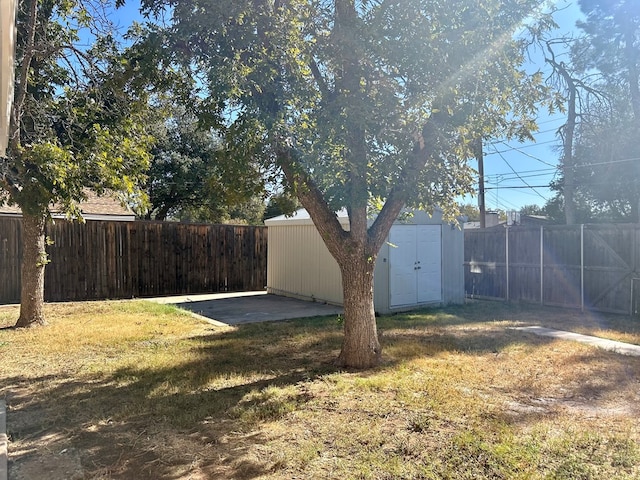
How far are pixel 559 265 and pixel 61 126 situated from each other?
33.7 ft

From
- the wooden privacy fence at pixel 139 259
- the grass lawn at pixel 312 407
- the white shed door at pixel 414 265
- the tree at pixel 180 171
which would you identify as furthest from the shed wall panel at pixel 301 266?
the tree at pixel 180 171

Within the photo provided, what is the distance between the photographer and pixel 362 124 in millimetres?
4238

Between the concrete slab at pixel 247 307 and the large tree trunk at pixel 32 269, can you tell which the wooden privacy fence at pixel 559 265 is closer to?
the concrete slab at pixel 247 307

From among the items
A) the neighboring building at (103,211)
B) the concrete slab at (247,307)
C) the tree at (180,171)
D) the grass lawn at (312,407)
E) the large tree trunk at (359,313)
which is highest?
the tree at (180,171)

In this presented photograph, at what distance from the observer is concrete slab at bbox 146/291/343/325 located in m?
9.47

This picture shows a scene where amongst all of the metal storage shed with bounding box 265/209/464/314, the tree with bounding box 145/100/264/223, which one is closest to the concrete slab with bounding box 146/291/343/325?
the metal storage shed with bounding box 265/209/464/314

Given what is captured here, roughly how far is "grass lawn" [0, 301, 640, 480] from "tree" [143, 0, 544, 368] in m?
1.63

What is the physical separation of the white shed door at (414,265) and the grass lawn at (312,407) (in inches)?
97.5

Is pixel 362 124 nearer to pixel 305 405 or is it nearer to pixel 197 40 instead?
pixel 197 40

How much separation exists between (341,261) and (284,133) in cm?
176

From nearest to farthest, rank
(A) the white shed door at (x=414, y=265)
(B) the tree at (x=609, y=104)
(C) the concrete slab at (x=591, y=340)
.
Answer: (C) the concrete slab at (x=591, y=340), (A) the white shed door at (x=414, y=265), (B) the tree at (x=609, y=104)

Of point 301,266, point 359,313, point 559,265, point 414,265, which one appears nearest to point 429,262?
point 414,265

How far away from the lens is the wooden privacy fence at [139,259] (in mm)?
11039

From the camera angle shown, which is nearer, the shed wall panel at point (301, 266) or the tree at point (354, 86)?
the tree at point (354, 86)
